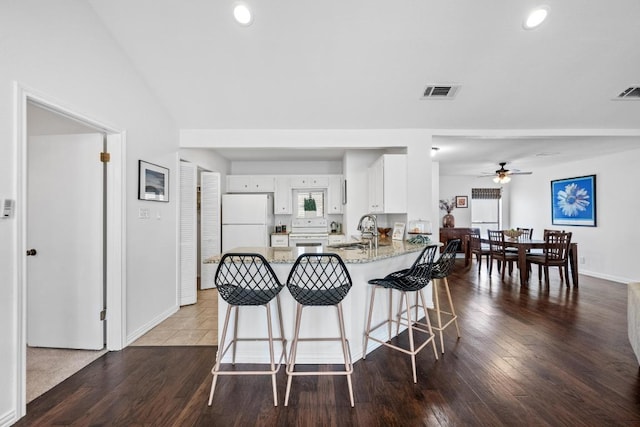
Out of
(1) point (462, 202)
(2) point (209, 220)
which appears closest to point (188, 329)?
(2) point (209, 220)

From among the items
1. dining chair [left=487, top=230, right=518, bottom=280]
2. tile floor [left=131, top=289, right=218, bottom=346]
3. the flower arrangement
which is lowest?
tile floor [left=131, top=289, right=218, bottom=346]

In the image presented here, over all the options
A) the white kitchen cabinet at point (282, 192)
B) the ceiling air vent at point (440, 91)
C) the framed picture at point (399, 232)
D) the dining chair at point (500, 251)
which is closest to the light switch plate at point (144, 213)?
the white kitchen cabinet at point (282, 192)

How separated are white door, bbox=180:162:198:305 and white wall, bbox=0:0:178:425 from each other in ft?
0.96

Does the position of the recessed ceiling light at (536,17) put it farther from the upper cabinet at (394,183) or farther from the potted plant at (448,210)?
the potted plant at (448,210)

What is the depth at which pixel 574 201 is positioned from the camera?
605cm

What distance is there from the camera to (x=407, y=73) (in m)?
2.96

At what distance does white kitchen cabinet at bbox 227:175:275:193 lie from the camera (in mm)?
5719

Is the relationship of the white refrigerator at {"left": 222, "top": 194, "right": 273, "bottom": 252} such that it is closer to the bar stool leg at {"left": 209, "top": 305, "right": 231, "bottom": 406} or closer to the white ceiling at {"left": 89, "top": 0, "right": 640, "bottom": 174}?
the white ceiling at {"left": 89, "top": 0, "right": 640, "bottom": 174}

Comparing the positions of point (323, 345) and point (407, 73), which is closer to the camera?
point (323, 345)

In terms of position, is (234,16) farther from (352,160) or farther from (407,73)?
(352,160)

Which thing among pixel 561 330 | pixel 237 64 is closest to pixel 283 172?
pixel 237 64

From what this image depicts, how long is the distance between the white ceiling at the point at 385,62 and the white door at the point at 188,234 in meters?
0.76

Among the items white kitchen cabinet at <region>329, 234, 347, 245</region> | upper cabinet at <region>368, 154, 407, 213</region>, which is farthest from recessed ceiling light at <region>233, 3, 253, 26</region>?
white kitchen cabinet at <region>329, 234, 347, 245</region>

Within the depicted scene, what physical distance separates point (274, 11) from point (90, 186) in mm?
2218
